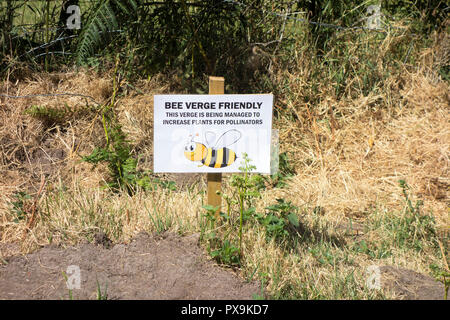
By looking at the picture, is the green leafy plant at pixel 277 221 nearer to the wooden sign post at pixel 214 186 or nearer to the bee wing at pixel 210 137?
the wooden sign post at pixel 214 186

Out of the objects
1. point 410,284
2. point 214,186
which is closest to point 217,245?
point 214,186

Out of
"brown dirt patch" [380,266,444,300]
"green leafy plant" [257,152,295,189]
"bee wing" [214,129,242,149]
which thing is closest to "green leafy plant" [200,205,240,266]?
"bee wing" [214,129,242,149]

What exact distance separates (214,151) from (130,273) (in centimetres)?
83

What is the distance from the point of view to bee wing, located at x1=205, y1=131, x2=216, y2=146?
2.84 m

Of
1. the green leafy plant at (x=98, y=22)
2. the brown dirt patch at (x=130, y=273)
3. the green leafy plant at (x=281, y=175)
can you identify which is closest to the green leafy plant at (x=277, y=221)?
the brown dirt patch at (x=130, y=273)

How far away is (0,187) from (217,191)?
5.19ft

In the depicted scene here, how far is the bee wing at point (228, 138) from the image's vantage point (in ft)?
9.29

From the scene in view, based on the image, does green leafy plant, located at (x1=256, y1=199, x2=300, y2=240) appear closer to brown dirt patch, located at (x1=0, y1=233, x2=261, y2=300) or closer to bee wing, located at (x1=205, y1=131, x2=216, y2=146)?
brown dirt patch, located at (x1=0, y1=233, x2=261, y2=300)

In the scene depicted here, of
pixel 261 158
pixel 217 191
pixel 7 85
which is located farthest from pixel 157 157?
pixel 7 85

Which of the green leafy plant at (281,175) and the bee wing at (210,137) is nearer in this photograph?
the bee wing at (210,137)

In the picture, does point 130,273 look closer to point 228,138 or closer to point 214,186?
point 214,186

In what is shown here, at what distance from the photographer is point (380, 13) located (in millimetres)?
4715

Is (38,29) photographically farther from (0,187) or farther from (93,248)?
(93,248)

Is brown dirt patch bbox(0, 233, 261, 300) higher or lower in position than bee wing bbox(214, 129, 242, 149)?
lower
